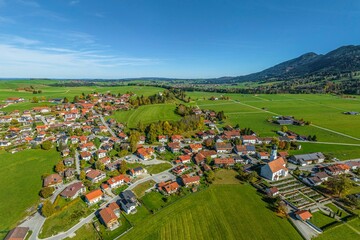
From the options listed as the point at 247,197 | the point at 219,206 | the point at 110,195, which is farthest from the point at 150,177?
the point at 247,197

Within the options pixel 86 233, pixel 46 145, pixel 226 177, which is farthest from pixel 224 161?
pixel 46 145

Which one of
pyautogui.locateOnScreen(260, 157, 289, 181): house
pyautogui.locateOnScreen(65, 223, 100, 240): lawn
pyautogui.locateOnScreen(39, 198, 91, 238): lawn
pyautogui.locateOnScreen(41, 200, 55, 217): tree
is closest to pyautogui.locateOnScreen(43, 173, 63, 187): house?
pyautogui.locateOnScreen(39, 198, 91, 238): lawn

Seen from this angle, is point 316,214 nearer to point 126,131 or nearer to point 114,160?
point 114,160

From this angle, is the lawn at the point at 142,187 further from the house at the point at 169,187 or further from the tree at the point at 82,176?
the tree at the point at 82,176

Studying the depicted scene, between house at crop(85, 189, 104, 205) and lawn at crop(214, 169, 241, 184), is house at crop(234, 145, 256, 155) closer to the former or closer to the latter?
lawn at crop(214, 169, 241, 184)

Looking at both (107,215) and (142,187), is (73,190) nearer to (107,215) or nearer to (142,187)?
(107,215)

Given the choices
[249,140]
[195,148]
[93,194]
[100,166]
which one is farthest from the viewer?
[249,140]
